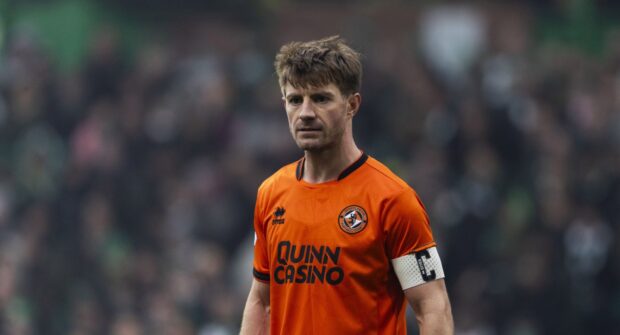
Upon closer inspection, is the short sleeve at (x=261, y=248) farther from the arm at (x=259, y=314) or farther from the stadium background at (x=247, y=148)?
the stadium background at (x=247, y=148)

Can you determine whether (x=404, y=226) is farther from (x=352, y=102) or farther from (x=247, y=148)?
(x=247, y=148)

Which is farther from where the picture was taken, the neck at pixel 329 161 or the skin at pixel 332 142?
the neck at pixel 329 161

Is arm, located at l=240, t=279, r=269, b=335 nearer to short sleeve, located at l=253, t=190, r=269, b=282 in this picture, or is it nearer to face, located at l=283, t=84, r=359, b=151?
short sleeve, located at l=253, t=190, r=269, b=282

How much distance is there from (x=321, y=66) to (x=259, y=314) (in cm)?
94

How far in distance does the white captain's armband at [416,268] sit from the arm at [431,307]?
0.07 ft

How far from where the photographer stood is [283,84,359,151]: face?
12.8 ft

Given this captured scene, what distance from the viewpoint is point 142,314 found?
10.3 m

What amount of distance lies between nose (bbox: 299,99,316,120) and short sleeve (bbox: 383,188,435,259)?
0.39 m

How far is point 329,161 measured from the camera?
4.05 meters

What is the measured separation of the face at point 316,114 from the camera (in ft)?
12.8

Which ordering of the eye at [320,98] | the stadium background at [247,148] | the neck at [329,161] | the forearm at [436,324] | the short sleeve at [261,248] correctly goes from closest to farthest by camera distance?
the forearm at [436,324] → the eye at [320,98] → the neck at [329,161] → the short sleeve at [261,248] → the stadium background at [247,148]

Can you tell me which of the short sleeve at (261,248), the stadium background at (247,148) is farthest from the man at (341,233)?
the stadium background at (247,148)

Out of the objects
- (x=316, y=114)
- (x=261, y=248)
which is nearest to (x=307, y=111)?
(x=316, y=114)

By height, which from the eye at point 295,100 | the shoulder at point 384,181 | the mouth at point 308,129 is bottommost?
the shoulder at point 384,181
